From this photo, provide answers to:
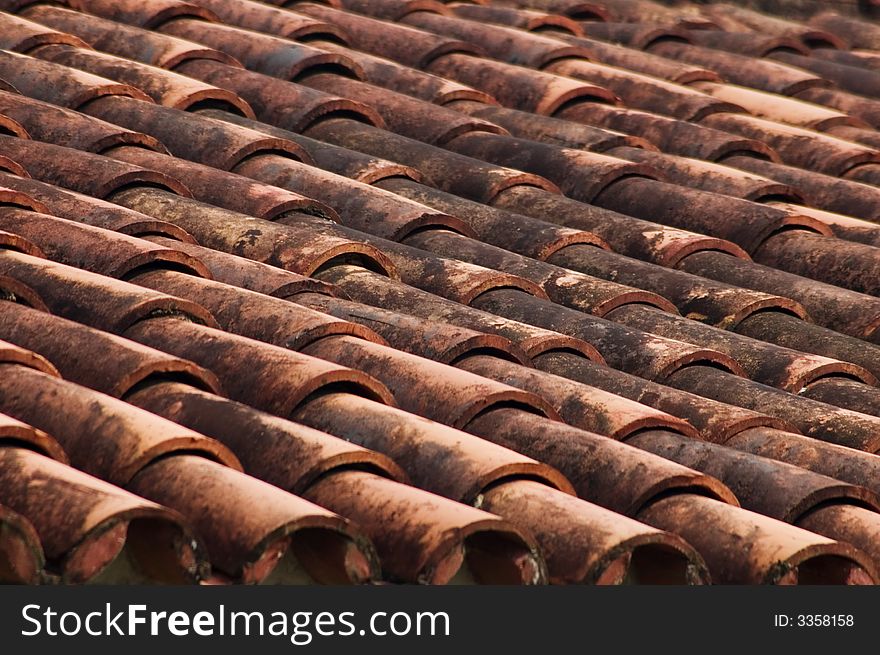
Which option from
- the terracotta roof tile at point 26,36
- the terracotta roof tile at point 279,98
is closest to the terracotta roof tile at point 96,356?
the terracotta roof tile at point 279,98

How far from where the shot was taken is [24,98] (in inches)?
249

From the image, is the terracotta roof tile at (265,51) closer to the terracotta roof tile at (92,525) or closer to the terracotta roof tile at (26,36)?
the terracotta roof tile at (26,36)

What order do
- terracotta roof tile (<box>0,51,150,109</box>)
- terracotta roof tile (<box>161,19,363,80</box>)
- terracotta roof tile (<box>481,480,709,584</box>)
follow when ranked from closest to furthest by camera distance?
terracotta roof tile (<box>481,480,709,584</box>) → terracotta roof tile (<box>0,51,150,109</box>) → terracotta roof tile (<box>161,19,363,80</box>)

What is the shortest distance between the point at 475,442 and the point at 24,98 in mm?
2892

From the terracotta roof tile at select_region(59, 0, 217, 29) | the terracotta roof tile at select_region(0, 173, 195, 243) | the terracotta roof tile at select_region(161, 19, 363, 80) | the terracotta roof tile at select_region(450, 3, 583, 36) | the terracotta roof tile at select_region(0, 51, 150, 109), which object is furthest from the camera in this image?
the terracotta roof tile at select_region(450, 3, 583, 36)

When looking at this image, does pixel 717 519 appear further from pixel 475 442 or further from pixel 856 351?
pixel 856 351

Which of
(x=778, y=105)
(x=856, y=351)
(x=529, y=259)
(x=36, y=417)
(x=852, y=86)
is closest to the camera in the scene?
(x=36, y=417)

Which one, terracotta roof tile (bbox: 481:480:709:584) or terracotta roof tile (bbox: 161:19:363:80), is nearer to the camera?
terracotta roof tile (bbox: 481:480:709:584)

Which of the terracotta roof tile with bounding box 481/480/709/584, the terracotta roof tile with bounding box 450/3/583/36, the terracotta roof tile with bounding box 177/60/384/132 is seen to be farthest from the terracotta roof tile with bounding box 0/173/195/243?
the terracotta roof tile with bounding box 450/3/583/36

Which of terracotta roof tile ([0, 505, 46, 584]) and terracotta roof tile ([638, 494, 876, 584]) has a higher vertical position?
terracotta roof tile ([0, 505, 46, 584])

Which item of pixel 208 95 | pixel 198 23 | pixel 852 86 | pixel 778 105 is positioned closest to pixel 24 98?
pixel 208 95

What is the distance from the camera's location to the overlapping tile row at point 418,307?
3.75 m

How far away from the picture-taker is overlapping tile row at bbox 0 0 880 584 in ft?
12.3

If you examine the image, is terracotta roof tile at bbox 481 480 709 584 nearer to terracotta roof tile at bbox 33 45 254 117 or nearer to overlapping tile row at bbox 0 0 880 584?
overlapping tile row at bbox 0 0 880 584
